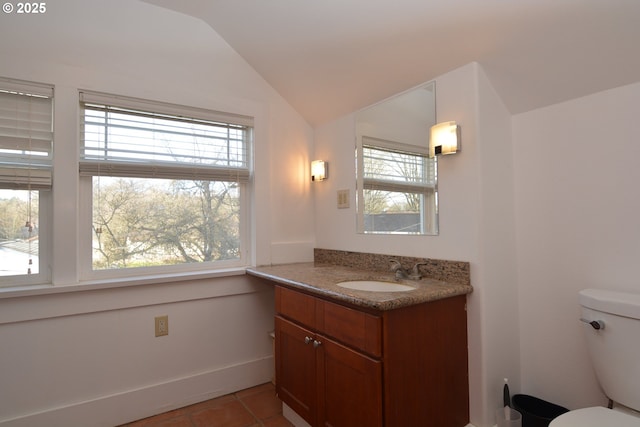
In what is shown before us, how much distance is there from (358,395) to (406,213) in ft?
3.30

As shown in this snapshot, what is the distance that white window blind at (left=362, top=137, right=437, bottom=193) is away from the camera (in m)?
1.89

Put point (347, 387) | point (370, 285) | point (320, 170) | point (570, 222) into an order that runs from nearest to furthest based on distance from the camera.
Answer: point (347, 387), point (570, 222), point (370, 285), point (320, 170)

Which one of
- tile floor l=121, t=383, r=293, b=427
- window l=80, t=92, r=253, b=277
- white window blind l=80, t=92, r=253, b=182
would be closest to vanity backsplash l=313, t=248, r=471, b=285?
window l=80, t=92, r=253, b=277

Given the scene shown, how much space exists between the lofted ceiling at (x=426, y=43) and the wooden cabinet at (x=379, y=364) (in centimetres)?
113

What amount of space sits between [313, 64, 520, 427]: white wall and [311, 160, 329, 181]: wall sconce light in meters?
0.92

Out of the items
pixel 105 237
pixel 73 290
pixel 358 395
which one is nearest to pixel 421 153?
pixel 358 395

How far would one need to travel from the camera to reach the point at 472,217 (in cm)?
164

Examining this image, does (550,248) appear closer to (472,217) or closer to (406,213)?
(472,217)

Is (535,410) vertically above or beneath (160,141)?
beneath

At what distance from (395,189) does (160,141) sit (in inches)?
59.6

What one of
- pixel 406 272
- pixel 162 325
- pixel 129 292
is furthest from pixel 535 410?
pixel 129 292

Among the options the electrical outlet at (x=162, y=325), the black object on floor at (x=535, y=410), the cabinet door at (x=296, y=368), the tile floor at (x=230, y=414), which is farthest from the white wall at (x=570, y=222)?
the electrical outlet at (x=162, y=325)

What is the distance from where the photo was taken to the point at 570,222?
161cm

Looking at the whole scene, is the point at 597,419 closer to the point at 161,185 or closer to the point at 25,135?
the point at 161,185
